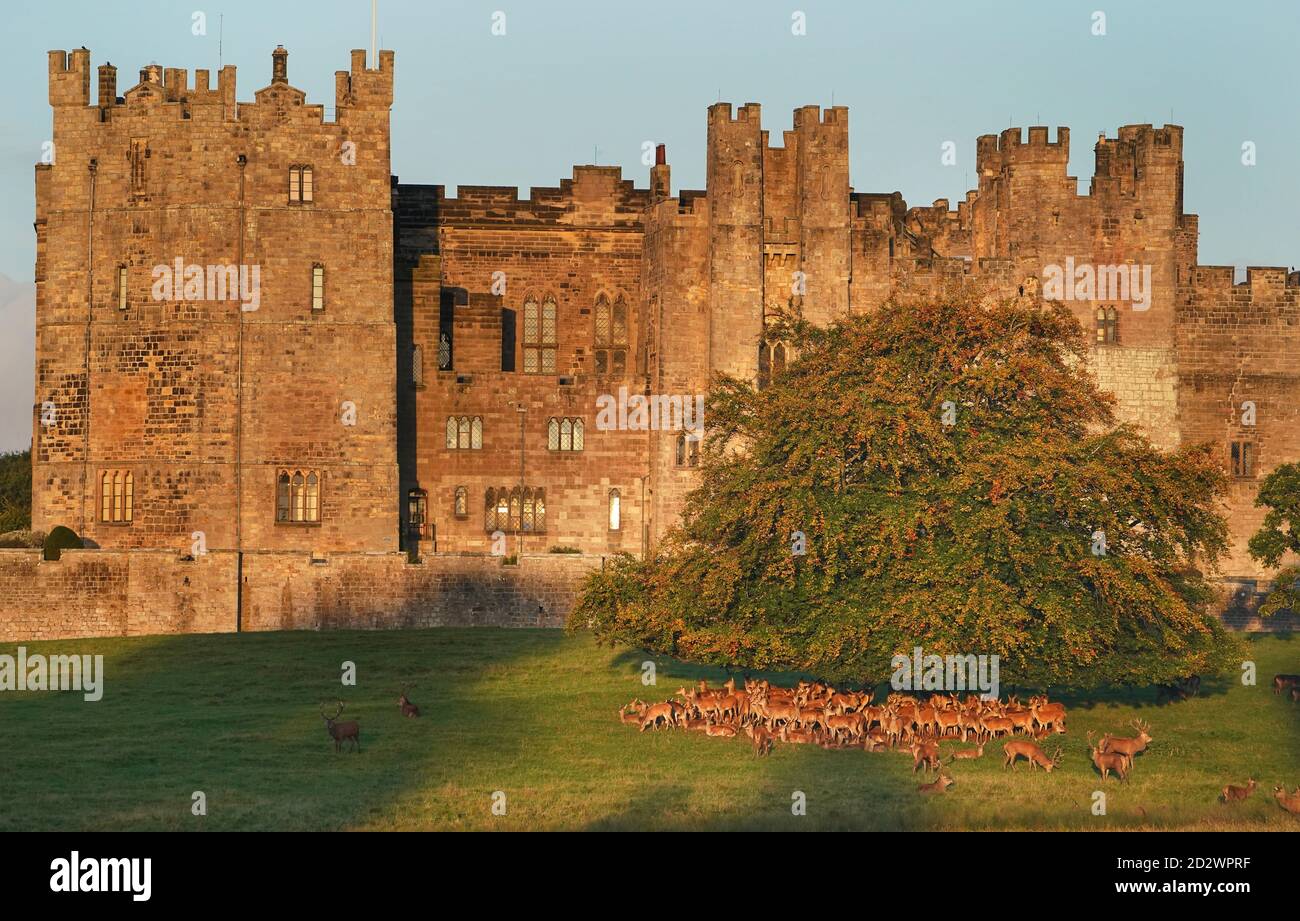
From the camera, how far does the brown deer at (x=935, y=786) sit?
44656 millimetres

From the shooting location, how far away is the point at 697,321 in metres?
75.2

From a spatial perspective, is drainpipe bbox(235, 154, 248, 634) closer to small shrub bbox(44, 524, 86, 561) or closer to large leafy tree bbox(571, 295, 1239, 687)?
small shrub bbox(44, 524, 86, 561)

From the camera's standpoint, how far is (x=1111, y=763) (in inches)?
1861

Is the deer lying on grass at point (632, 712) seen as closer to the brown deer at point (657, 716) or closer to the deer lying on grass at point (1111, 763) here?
the brown deer at point (657, 716)

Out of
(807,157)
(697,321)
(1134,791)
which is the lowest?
(1134,791)

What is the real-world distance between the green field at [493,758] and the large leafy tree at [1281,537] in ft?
7.11

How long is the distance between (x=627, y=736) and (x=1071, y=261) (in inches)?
1296

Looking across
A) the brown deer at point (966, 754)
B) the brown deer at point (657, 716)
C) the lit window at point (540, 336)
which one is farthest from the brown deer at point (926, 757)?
the lit window at point (540, 336)

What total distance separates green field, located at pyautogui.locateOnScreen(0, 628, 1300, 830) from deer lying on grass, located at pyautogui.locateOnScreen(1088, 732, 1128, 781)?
1.39 feet

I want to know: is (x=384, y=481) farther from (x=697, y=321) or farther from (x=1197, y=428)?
(x=1197, y=428)

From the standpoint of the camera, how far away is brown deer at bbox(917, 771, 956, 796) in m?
44.7

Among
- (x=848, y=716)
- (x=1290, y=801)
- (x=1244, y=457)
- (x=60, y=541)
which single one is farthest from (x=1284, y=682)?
(x=60, y=541)
